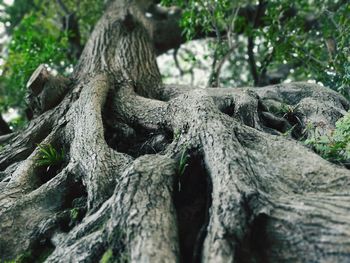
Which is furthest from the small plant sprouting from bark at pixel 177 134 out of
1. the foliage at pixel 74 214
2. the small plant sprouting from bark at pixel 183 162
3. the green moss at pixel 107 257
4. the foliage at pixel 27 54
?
the foliage at pixel 27 54

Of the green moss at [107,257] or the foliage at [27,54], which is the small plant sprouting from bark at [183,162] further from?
the foliage at [27,54]

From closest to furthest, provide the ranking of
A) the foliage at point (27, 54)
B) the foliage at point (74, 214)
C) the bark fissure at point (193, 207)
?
the bark fissure at point (193, 207), the foliage at point (74, 214), the foliage at point (27, 54)

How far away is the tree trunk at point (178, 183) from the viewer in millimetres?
2137

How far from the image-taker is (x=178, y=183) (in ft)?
9.09

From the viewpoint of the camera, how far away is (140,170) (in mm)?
2588

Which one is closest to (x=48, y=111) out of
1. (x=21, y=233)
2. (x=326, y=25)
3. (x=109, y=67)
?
(x=109, y=67)

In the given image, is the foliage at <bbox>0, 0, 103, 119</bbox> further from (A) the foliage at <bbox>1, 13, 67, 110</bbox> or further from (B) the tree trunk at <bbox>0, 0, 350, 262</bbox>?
(B) the tree trunk at <bbox>0, 0, 350, 262</bbox>

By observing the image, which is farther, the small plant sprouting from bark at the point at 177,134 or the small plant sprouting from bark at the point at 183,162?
the small plant sprouting from bark at the point at 177,134

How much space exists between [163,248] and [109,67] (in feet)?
12.0

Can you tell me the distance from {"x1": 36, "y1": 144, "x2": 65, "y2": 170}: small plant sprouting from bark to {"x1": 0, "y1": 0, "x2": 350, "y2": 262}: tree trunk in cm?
4

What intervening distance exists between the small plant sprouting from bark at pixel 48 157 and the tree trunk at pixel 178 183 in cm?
4

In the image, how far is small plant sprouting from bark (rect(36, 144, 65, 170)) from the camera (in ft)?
12.6

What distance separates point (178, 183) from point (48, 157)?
64.1 inches

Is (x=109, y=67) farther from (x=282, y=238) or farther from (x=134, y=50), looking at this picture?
(x=282, y=238)
